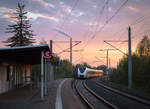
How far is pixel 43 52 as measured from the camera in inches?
547

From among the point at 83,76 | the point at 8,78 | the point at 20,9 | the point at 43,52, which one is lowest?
the point at 83,76

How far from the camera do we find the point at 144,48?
33.9 m

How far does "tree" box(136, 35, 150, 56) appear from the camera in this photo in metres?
32.3

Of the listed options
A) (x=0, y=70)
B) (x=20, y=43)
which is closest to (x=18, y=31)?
(x=20, y=43)

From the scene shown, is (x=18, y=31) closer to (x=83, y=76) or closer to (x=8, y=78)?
(x=83, y=76)

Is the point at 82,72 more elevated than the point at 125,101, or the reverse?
the point at 125,101

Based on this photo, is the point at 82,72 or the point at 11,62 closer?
the point at 11,62

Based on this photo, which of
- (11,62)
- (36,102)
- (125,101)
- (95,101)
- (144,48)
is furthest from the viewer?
(144,48)

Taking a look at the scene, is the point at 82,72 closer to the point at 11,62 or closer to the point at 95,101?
the point at 11,62

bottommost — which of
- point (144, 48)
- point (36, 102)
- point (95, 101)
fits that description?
point (95, 101)

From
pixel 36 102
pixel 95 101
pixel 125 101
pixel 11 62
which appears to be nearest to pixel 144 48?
pixel 125 101

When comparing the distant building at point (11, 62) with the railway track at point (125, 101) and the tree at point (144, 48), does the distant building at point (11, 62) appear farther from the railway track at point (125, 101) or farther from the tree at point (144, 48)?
the tree at point (144, 48)

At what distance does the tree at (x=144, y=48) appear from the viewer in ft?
106

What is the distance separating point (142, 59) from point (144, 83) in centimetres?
352
